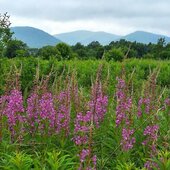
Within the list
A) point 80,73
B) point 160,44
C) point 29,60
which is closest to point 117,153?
point 29,60

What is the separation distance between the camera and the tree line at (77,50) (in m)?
11.0

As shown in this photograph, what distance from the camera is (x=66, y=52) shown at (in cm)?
4878

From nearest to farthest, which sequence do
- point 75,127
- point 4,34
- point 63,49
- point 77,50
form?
point 75,127 → point 4,34 → point 63,49 → point 77,50

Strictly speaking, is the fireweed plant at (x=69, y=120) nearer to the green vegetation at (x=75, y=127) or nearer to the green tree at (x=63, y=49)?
the green vegetation at (x=75, y=127)

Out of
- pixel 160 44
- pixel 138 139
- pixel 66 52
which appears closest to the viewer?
pixel 138 139

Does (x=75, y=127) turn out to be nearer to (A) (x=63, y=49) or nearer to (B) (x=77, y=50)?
(A) (x=63, y=49)

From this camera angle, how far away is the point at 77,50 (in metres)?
66.1

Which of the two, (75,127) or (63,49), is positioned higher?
(63,49)

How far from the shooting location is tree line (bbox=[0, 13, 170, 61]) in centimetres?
1096

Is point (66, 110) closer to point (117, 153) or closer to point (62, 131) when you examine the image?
point (62, 131)

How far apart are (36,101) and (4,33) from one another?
504cm

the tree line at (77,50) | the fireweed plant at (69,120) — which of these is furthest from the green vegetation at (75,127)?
the tree line at (77,50)

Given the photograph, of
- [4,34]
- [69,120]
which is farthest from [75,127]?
[4,34]

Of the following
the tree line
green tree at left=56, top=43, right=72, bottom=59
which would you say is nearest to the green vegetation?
the tree line
